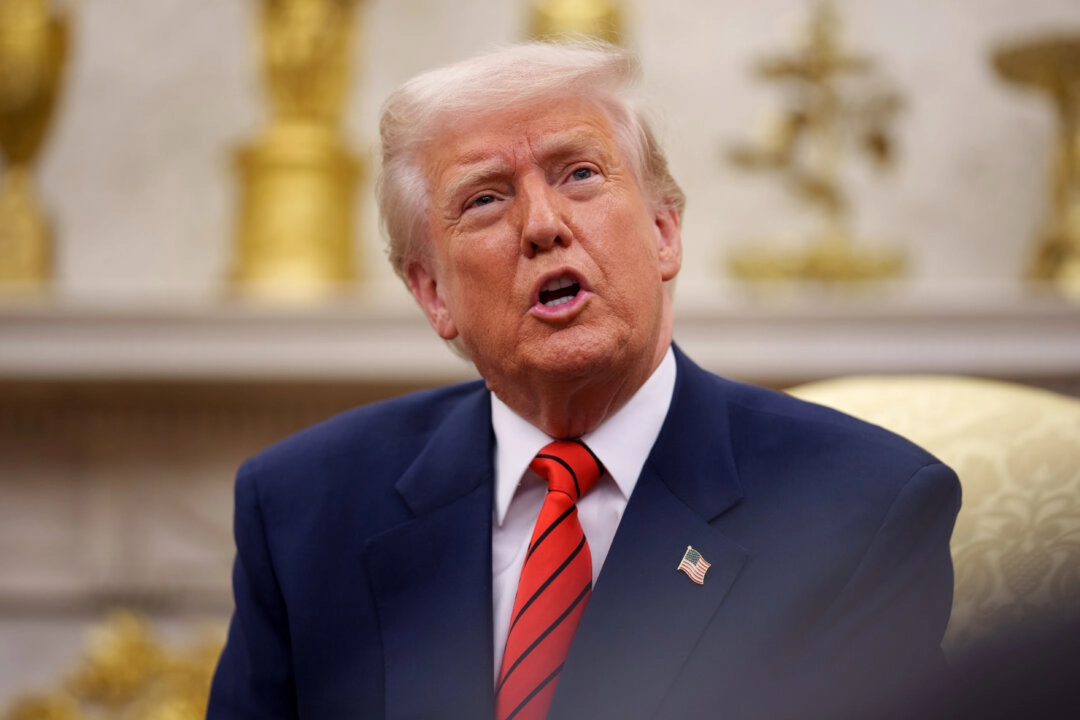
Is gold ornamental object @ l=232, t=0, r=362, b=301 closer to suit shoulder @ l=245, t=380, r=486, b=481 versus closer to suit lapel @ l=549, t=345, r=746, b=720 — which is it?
suit shoulder @ l=245, t=380, r=486, b=481

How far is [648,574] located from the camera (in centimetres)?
129

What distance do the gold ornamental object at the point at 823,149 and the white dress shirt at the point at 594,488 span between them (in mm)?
1573

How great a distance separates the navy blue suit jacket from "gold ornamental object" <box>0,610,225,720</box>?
73.3 inches

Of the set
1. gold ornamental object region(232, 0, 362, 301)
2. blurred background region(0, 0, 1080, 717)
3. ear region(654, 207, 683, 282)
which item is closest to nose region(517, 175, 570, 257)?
ear region(654, 207, 683, 282)

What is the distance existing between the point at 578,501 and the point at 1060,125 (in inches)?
83.4

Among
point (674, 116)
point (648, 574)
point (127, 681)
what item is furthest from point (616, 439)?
point (127, 681)

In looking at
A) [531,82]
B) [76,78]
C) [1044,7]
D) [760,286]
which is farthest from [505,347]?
[76,78]

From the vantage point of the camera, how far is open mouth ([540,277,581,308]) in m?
1.34

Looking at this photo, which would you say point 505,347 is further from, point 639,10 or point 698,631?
point 639,10

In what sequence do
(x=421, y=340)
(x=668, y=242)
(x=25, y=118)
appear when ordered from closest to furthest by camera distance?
(x=668, y=242) → (x=421, y=340) → (x=25, y=118)

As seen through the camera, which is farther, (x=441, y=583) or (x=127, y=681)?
(x=127, y=681)

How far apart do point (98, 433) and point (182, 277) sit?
0.50m

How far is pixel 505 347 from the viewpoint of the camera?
4.44ft

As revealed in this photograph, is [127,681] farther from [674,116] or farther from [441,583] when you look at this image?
[441,583]
